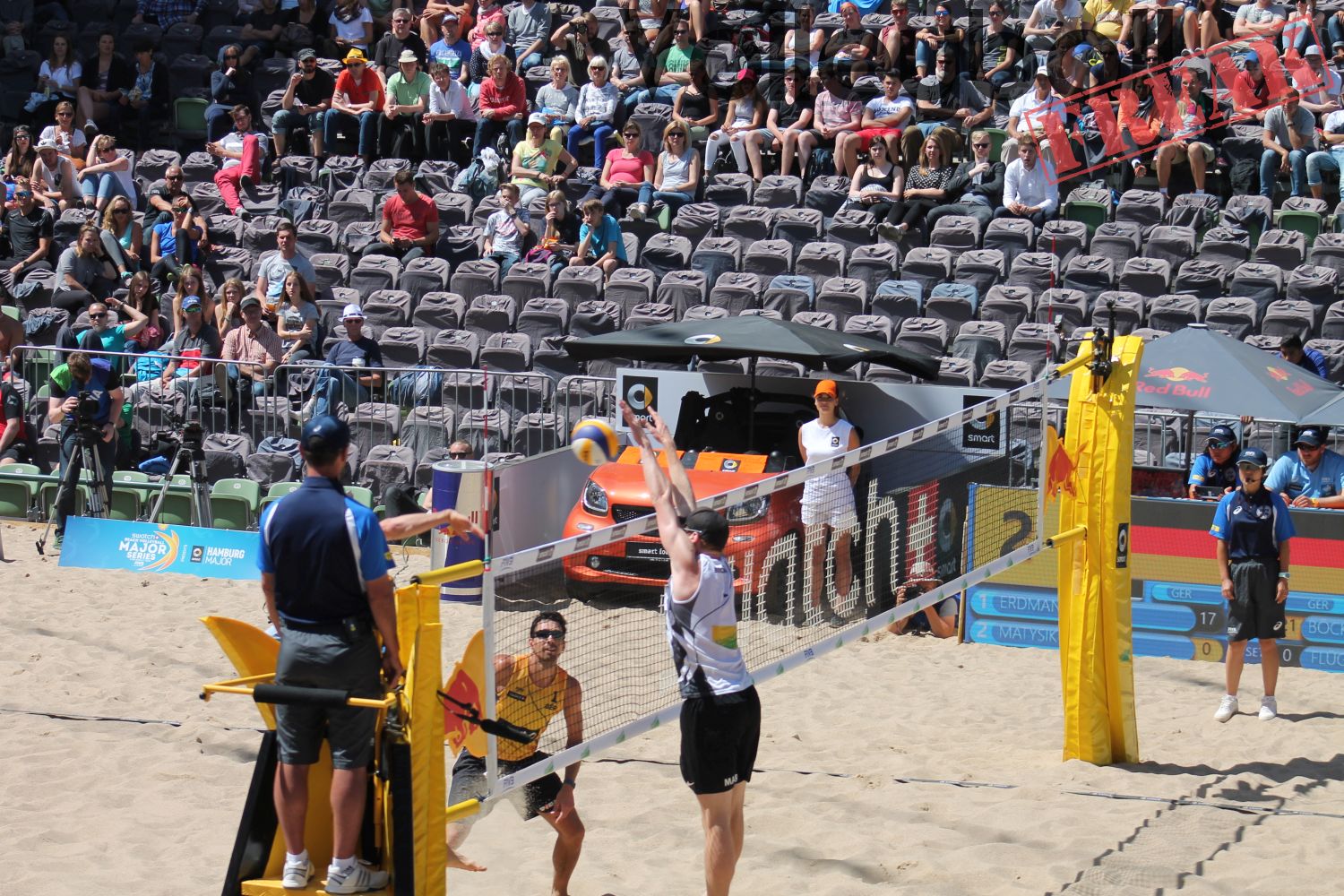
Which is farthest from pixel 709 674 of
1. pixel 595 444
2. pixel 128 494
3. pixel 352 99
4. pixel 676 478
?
pixel 352 99

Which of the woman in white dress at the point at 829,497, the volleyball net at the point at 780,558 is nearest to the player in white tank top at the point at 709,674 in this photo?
the volleyball net at the point at 780,558

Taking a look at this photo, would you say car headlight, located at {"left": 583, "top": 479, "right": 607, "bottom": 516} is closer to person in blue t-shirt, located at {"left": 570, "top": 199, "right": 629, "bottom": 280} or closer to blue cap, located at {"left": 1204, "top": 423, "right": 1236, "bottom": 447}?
person in blue t-shirt, located at {"left": 570, "top": 199, "right": 629, "bottom": 280}

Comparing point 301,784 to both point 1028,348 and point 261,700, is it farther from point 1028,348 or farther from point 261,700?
point 1028,348

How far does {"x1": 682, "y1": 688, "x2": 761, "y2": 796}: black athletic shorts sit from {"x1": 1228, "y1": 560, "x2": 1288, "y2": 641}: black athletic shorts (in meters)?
4.68

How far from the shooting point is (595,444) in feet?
20.6

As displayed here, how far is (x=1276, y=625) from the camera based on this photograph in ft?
32.0

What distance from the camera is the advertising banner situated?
34.6 ft

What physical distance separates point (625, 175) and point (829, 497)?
24.4 ft

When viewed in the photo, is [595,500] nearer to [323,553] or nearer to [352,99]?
[323,553]

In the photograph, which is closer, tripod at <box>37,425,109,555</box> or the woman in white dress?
the woman in white dress

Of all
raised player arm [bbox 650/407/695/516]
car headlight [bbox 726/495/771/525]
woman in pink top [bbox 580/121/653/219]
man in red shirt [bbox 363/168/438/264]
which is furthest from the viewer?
woman in pink top [bbox 580/121/653/219]

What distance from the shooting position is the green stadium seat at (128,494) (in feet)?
45.4

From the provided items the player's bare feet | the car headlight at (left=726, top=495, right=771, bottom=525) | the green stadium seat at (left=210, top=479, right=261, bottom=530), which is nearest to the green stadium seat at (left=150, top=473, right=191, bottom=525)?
the green stadium seat at (left=210, top=479, right=261, bottom=530)

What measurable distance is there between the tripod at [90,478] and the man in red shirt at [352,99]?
248 inches
